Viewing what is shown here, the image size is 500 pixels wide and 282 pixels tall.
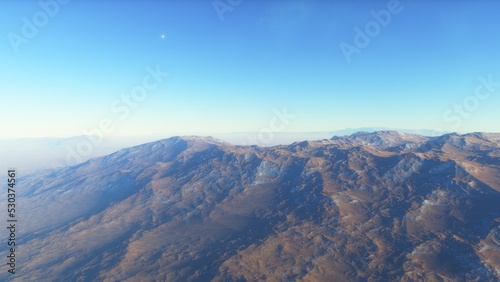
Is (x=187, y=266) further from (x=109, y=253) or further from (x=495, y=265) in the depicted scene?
(x=495, y=265)

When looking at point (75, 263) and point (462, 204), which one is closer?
point (462, 204)

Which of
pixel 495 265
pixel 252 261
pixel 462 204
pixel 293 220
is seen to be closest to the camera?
pixel 495 265

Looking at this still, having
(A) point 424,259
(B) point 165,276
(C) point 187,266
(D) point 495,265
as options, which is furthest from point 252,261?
(D) point 495,265

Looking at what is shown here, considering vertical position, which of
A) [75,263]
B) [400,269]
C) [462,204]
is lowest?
[75,263]

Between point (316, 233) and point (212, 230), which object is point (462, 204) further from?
point (212, 230)

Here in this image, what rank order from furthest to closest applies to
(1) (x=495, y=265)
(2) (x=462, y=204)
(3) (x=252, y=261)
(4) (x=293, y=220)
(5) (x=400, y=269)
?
1. (4) (x=293, y=220)
2. (2) (x=462, y=204)
3. (3) (x=252, y=261)
4. (5) (x=400, y=269)
5. (1) (x=495, y=265)

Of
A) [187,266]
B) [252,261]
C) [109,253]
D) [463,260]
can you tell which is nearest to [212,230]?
[187,266]

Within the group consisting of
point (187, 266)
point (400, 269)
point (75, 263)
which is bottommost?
point (75, 263)

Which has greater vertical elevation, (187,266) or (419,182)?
(419,182)

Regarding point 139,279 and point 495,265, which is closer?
point 495,265
